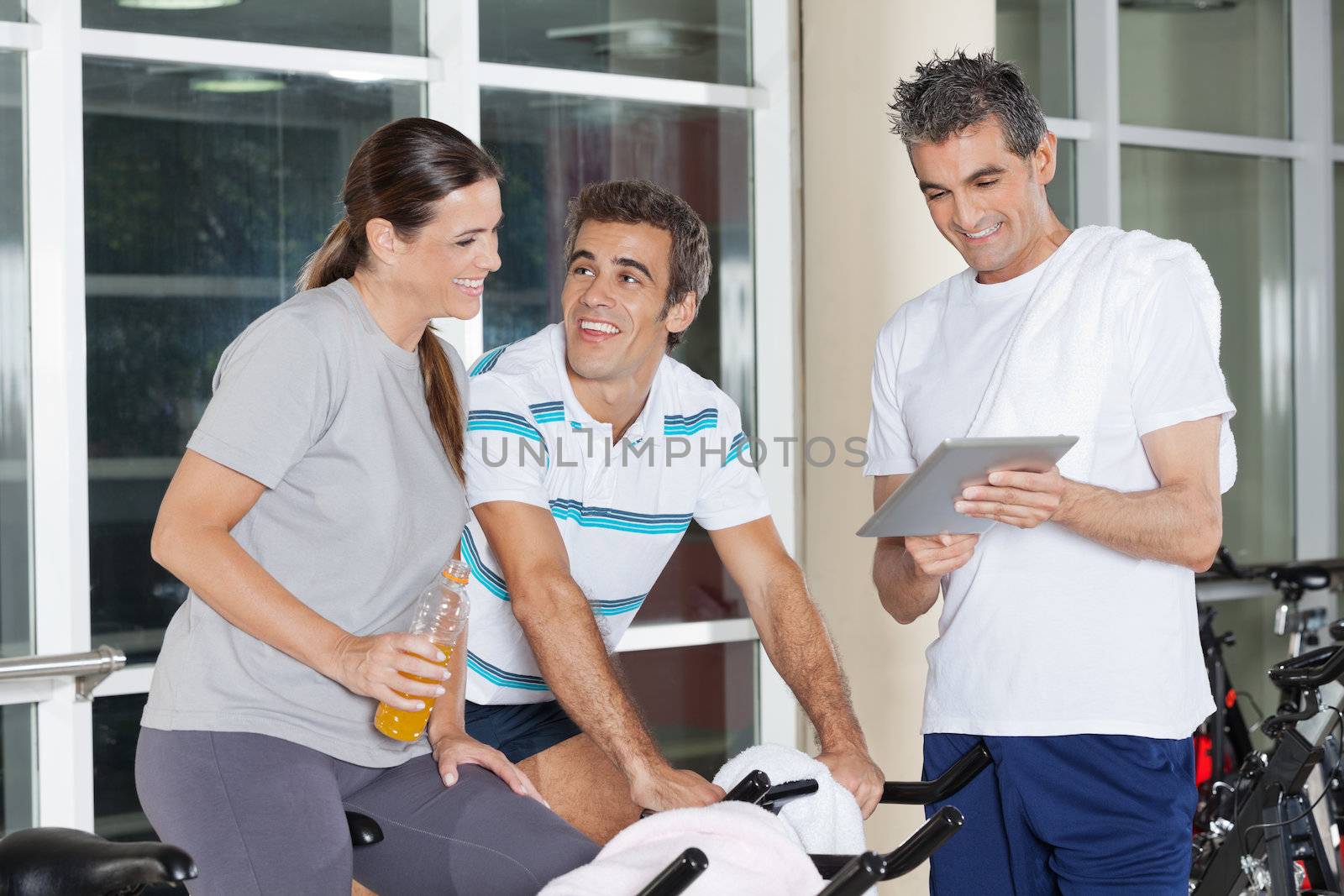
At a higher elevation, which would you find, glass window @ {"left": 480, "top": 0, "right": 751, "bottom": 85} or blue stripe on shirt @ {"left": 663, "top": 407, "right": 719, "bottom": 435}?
glass window @ {"left": 480, "top": 0, "right": 751, "bottom": 85}

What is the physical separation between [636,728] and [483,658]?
39 cm

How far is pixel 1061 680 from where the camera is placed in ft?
6.46

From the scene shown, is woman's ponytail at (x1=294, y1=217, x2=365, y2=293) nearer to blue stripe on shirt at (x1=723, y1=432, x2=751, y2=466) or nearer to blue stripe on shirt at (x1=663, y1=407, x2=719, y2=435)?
blue stripe on shirt at (x1=663, y1=407, x2=719, y2=435)

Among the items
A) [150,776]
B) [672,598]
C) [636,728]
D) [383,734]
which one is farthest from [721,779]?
[672,598]

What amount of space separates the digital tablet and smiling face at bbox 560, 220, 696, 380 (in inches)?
23.7

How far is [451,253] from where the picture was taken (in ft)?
6.17

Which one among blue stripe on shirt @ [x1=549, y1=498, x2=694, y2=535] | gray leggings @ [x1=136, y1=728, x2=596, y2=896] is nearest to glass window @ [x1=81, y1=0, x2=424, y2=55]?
blue stripe on shirt @ [x1=549, y1=498, x2=694, y2=535]

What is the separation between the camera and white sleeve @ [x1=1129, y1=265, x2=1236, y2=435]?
190 cm

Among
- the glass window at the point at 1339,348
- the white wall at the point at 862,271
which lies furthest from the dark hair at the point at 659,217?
the glass window at the point at 1339,348

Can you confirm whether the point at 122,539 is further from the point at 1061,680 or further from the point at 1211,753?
the point at 1211,753

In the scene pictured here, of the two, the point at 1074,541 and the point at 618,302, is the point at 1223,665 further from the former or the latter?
the point at 618,302

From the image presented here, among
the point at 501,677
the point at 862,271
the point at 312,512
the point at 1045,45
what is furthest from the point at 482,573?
the point at 1045,45

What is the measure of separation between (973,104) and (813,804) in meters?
0.99

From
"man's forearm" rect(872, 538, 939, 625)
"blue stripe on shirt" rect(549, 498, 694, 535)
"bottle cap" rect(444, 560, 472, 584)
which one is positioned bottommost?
"man's forearm" rect(872, 538, 939, 625)
